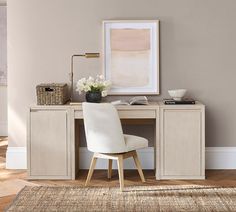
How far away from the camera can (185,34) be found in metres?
5.91

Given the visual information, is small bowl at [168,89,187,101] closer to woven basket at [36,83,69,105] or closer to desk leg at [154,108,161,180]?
desk leg at [154,108,161,180]

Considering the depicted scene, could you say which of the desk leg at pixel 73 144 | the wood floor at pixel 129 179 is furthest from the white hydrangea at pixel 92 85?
the wood floor at pixel 129 179

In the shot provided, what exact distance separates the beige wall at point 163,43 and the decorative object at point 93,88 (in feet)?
1.20

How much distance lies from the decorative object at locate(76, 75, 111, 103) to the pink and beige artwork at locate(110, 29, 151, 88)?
30 cm

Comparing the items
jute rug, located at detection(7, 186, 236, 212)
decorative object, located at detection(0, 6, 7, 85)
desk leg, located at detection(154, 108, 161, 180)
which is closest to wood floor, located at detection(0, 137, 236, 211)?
desk leg, located at detection(154, 108, 161, 180)

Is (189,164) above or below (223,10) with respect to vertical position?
below

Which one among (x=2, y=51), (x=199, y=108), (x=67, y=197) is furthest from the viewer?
(x=2, y=51)

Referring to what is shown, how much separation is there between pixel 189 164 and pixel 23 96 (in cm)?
185

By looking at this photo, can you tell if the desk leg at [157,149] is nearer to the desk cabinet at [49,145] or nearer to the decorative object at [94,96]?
the decorative object at [94,96]

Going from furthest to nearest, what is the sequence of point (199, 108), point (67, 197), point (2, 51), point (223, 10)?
point (2, 51)
point (223, 10)
point (199, 108)
point (67, 197)

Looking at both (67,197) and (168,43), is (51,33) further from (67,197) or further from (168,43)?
(67,197)

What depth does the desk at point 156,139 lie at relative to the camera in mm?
5504

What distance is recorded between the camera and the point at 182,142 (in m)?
5.53

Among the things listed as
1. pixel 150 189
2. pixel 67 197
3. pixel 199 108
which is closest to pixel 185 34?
pixel 199 108
